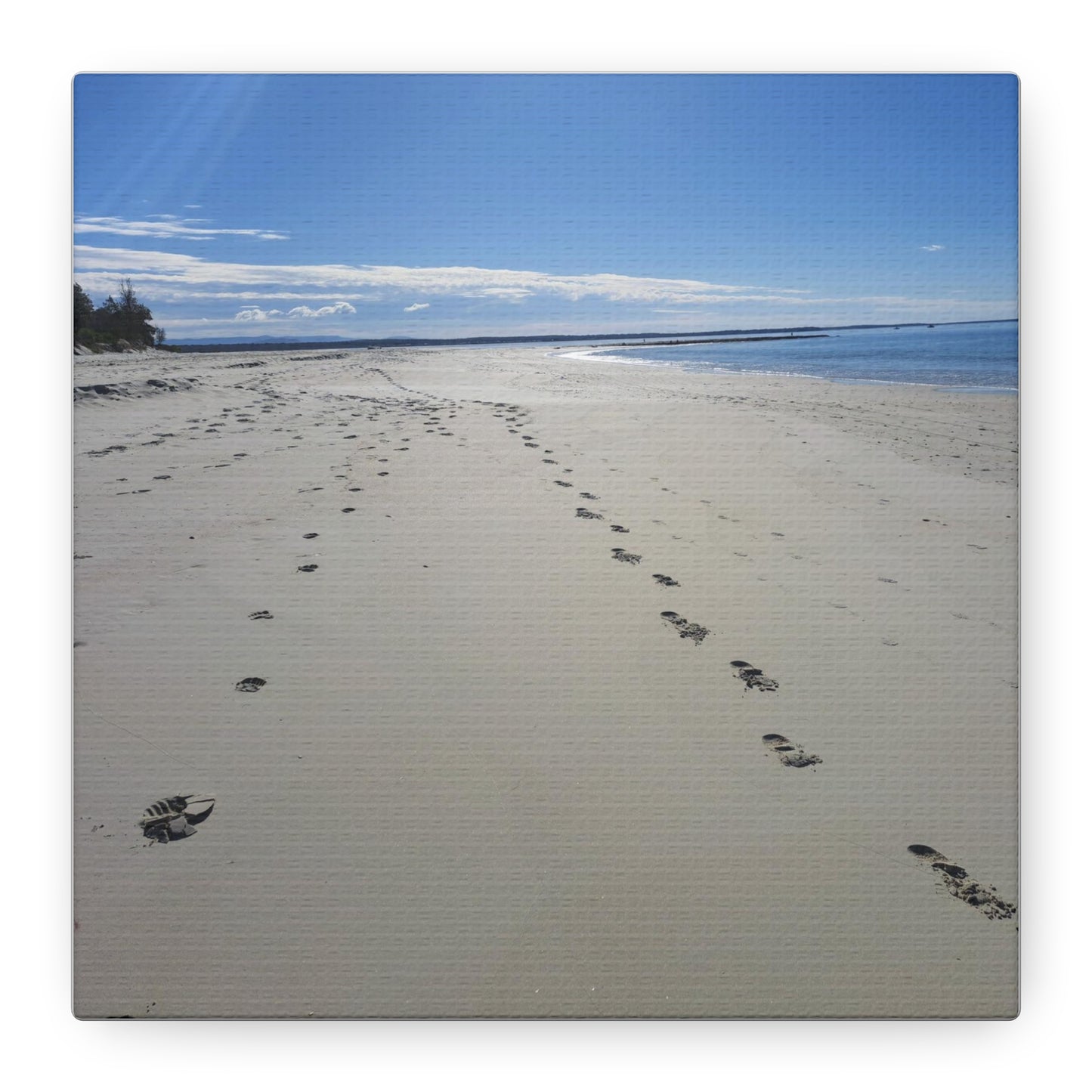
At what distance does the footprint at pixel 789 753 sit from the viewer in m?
2.35

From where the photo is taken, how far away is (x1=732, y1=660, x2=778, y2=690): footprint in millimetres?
2426

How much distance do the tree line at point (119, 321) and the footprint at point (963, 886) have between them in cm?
225

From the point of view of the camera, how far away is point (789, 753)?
2355 mm

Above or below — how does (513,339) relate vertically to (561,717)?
above

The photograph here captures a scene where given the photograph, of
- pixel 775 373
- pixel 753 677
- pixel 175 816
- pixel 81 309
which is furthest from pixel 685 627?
pixel 81 309

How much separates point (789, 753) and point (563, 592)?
0.67 m

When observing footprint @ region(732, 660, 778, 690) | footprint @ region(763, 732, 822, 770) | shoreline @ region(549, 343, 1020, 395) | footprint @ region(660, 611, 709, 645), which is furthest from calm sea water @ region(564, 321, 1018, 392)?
footprint @ region(763, 732, 822, 770)

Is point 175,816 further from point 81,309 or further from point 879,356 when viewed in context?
point 879,356

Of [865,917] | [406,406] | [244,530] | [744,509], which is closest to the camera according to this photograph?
[865,917]

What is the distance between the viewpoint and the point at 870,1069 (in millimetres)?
2338

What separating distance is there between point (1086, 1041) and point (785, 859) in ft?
2.95

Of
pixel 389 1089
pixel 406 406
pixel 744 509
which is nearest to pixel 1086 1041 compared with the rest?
pixel 744 509

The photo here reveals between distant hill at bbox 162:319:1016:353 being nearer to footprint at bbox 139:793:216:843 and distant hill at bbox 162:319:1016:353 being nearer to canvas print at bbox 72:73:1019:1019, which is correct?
canvas print at bbox 72:73:1019:1019

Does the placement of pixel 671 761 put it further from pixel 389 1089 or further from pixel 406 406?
pixel 406 406
